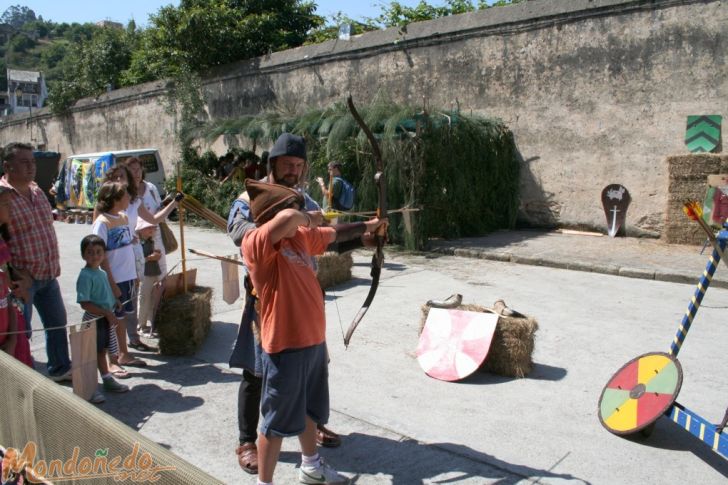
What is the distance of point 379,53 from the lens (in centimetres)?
1566

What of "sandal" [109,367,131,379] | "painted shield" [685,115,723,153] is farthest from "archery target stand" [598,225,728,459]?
"painted shield" [685,115,723,153]

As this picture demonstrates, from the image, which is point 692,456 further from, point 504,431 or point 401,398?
point 401,398

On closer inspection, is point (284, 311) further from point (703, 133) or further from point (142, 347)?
point (703, 133)

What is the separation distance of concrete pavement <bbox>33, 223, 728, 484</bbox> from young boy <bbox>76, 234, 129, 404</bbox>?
0.30 m

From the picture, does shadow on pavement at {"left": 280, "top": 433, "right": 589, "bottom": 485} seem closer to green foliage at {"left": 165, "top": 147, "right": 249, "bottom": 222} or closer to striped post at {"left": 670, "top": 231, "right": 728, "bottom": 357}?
striped post at {"left": 670, "top": 231, "right": 728, "bottom": 357}

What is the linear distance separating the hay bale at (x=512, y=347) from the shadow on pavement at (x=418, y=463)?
1.34m

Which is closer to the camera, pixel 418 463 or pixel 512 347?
pixel 418 463

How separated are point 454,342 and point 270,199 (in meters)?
2.80

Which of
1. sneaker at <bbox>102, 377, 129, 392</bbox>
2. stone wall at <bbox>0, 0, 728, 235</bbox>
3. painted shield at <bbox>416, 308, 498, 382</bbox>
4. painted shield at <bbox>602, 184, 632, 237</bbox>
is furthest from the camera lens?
painted shield at <bbox>602, 184, 632, 237</bbox>

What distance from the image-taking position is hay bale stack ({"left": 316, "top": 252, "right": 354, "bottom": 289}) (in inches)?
332

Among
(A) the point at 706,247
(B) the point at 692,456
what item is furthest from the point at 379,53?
(B) the point at 692,456

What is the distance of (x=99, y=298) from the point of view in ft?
15.9

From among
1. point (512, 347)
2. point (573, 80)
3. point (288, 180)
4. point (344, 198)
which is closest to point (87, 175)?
point (344, 198)

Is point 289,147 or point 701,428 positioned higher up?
point 289,147
